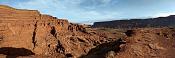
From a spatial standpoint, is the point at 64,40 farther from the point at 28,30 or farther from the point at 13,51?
the point at 13,51

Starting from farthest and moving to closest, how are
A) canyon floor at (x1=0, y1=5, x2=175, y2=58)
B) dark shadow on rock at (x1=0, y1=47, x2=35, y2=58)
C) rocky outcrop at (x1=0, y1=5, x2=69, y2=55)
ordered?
rocky outcrop at (x1=0, y1=5, x2=69, y2=55)
dark shadow on rock at (x1=0, y1=47, x2=35, y2=58)
canyon floor at (x1=0, y1=5, x2=175, y2=58)

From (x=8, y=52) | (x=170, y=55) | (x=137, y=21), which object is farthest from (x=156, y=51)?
(x=137, y=21)

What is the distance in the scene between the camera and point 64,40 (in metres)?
60.7

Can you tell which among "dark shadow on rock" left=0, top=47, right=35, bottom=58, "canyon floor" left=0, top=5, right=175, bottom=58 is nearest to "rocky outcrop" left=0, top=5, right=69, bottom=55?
"canyon floor" left=0, top=5, right=175, bottom=58

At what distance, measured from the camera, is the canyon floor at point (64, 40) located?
127ft

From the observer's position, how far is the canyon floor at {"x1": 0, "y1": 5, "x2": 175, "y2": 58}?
1521 inches

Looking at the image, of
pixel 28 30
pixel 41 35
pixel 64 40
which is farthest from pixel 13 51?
pixel 64 40

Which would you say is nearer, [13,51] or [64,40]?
[13,51]

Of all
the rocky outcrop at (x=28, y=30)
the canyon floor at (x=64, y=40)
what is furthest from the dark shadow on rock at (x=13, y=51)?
the rocky outcrop at (x=28, y=30)

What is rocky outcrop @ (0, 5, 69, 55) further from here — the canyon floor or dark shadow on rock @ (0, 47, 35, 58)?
dark shadow on rock @ (0, 47, 35, 58)

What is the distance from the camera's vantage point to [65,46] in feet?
196

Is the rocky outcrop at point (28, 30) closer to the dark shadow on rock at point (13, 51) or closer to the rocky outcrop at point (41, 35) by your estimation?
the rocky outcrop at point (41, 35)

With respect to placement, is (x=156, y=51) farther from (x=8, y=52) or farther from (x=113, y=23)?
(x=113, y=23)

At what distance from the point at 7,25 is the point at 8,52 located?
3.67m
